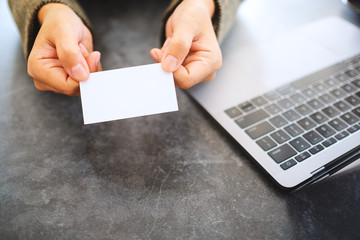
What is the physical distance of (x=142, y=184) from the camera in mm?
417

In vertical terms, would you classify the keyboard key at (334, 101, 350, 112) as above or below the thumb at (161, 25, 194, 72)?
below

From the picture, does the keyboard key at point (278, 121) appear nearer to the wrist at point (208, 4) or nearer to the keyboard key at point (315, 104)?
the keyboard key at point (315, 104)

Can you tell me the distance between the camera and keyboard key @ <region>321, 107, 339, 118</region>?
0.50 meters

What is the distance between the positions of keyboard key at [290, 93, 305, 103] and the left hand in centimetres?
17

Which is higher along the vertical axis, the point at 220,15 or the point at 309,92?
the point at 220,15

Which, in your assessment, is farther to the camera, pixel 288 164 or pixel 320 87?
pixel 320 87

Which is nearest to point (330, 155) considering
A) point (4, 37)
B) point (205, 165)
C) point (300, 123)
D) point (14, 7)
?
point (300, 123)

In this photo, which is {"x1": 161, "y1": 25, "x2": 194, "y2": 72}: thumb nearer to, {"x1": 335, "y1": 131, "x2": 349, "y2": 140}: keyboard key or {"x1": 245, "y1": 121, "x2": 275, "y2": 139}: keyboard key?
{"x1": 245, "y1": 121, "x2": 275, "y2": 139}: keyboard key

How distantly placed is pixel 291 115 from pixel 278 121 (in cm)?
3

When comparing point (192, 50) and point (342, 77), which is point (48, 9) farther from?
point (342, 77)

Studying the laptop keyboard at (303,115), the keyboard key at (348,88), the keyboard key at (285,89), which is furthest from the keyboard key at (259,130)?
the keyboard key at (348,88)

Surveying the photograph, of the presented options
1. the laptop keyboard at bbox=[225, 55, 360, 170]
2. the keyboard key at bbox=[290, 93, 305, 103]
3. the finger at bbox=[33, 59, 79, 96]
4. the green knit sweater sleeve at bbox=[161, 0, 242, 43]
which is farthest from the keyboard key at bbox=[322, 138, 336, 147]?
the finger at bbox=[33, 59, 79, 96]

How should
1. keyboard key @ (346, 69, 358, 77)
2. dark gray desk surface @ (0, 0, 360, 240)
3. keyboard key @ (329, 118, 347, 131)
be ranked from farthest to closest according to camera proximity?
keyboard key @ (346, 69, 358, 77) → keyboard key @ (329, 118, 347, 131) → dark gray desk surface @ (0, 0, 360, 240)

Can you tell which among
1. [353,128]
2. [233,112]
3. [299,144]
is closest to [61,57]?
[233,112]
